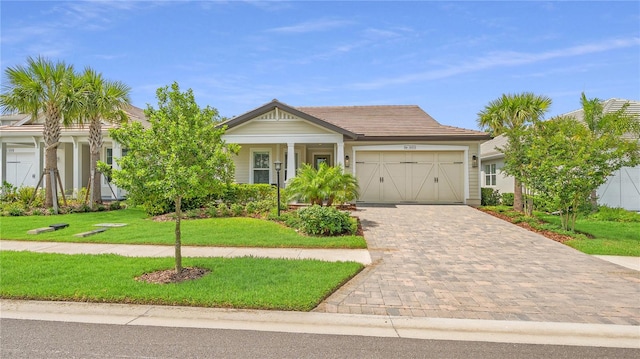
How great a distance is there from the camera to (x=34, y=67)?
12.9 metres

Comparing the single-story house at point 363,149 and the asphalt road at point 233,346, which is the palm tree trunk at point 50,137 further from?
the asphalt road at point 233,346

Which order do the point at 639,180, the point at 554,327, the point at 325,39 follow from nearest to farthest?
the point at 554,327
the point at 325,39
the point at 639,180

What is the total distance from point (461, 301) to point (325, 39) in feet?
35.6

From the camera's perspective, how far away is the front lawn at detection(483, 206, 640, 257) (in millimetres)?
7824

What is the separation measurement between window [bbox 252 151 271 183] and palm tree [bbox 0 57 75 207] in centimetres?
784

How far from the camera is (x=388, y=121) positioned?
1852 centimetres

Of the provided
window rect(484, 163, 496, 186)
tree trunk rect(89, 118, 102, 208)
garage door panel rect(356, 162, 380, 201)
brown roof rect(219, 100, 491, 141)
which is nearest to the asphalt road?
brown roof rect(219, 100, 491, 141)

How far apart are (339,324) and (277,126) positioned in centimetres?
1213

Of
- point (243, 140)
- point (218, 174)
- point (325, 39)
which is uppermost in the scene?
point (325, 39)

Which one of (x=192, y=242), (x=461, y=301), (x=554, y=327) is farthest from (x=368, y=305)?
(x=192, y=242)

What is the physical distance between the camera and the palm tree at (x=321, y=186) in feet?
36.9

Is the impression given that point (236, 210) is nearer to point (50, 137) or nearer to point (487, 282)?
point (50, 137)

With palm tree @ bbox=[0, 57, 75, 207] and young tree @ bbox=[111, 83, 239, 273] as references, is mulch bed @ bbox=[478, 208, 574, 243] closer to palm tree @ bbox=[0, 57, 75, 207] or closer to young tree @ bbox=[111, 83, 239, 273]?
young tree @ bbox=[111, 83, 239, 273]

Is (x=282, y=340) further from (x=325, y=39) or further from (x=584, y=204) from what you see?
(x=325, y=39)
